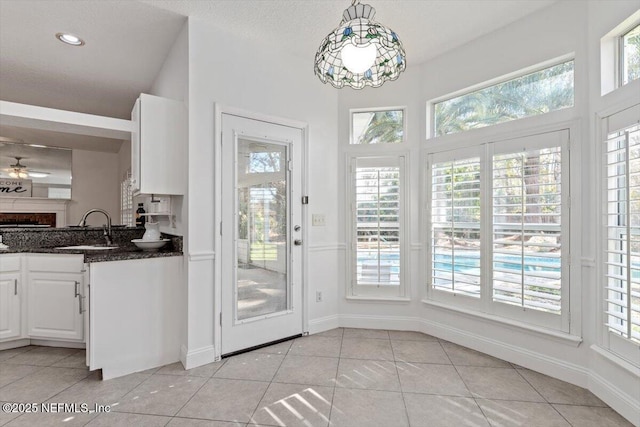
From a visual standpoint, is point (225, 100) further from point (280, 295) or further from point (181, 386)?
point (181, 386)

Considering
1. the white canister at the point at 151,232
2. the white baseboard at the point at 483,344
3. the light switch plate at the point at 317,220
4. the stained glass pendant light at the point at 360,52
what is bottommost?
the white baseboard at the point at 483,344

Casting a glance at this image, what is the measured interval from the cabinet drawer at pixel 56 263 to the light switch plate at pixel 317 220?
212cm

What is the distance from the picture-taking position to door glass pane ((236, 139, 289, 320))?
2863 mm

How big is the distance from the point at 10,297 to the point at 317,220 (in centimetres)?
290

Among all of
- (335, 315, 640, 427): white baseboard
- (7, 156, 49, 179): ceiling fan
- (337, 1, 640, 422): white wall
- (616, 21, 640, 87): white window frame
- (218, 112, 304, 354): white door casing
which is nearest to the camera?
(335, 315, 640, 427): white baseboard

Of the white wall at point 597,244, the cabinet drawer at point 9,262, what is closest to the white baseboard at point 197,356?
the cabinet drawer at point 9,262

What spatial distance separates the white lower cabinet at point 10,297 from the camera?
2883 millimetres

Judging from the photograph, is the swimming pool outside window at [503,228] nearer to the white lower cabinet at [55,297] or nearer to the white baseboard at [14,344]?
the white lower cabinet at [55,297]

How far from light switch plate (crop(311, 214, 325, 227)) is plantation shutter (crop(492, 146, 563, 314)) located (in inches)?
62.8

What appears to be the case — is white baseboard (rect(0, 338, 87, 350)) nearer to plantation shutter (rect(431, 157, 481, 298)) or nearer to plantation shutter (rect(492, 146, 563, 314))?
plantation shutter (rect(431, 157, 481, 298))

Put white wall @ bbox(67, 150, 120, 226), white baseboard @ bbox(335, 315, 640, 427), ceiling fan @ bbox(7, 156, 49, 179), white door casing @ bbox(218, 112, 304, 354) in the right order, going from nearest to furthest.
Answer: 1. white baseboard @ bbox(335, 315, 640, 427)
2. white door casing @ bbox(218, 112, 304, 354)
3. ceiling fan @ bbox(7, 156, 49, 179)
4. white wall @ bbox(67, 150, 120, 226)

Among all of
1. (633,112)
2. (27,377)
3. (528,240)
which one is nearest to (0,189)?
(27,377)

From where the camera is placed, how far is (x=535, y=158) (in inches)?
99.3

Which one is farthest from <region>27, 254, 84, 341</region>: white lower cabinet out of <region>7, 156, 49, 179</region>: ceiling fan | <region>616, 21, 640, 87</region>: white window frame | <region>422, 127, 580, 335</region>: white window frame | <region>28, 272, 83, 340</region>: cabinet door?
<region>616, 21, 640, 87</region>: white window frame
